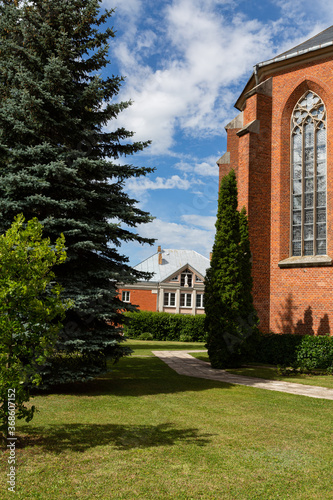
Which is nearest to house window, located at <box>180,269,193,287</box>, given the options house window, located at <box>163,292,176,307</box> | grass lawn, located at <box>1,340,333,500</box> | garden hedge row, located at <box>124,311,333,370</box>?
house window, located at <box>163,292,176,307</box>

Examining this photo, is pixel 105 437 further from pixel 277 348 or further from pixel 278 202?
pixel 278 202

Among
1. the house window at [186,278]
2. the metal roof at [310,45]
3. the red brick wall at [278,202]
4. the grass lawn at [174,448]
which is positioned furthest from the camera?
the house window at [186,278]

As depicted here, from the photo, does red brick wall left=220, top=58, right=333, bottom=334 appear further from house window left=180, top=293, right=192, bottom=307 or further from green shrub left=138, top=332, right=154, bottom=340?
house window left=180, top=293, right=192, bottom=307

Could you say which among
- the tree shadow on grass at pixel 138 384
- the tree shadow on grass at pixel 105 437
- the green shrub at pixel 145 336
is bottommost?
the green shrub at pixel 145 336

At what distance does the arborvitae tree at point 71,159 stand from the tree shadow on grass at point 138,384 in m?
0.58

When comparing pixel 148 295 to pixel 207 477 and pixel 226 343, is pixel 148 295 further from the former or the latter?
pixel 207 477

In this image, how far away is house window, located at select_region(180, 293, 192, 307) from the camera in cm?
4144

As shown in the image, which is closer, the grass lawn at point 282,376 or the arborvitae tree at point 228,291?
the grass lawn at point 282,376

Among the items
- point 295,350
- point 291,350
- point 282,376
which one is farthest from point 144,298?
point 282,376

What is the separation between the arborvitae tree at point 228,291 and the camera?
1255 cm

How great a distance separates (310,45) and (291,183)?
5539 millimetres

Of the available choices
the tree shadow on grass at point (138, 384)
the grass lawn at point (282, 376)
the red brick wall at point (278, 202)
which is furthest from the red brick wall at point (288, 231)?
the tree shadow on grass at point (138, 384)

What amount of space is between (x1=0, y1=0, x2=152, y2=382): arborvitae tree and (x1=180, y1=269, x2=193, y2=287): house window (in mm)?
32657

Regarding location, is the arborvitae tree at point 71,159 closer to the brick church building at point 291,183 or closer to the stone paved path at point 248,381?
the stone paved path at point 248,381
